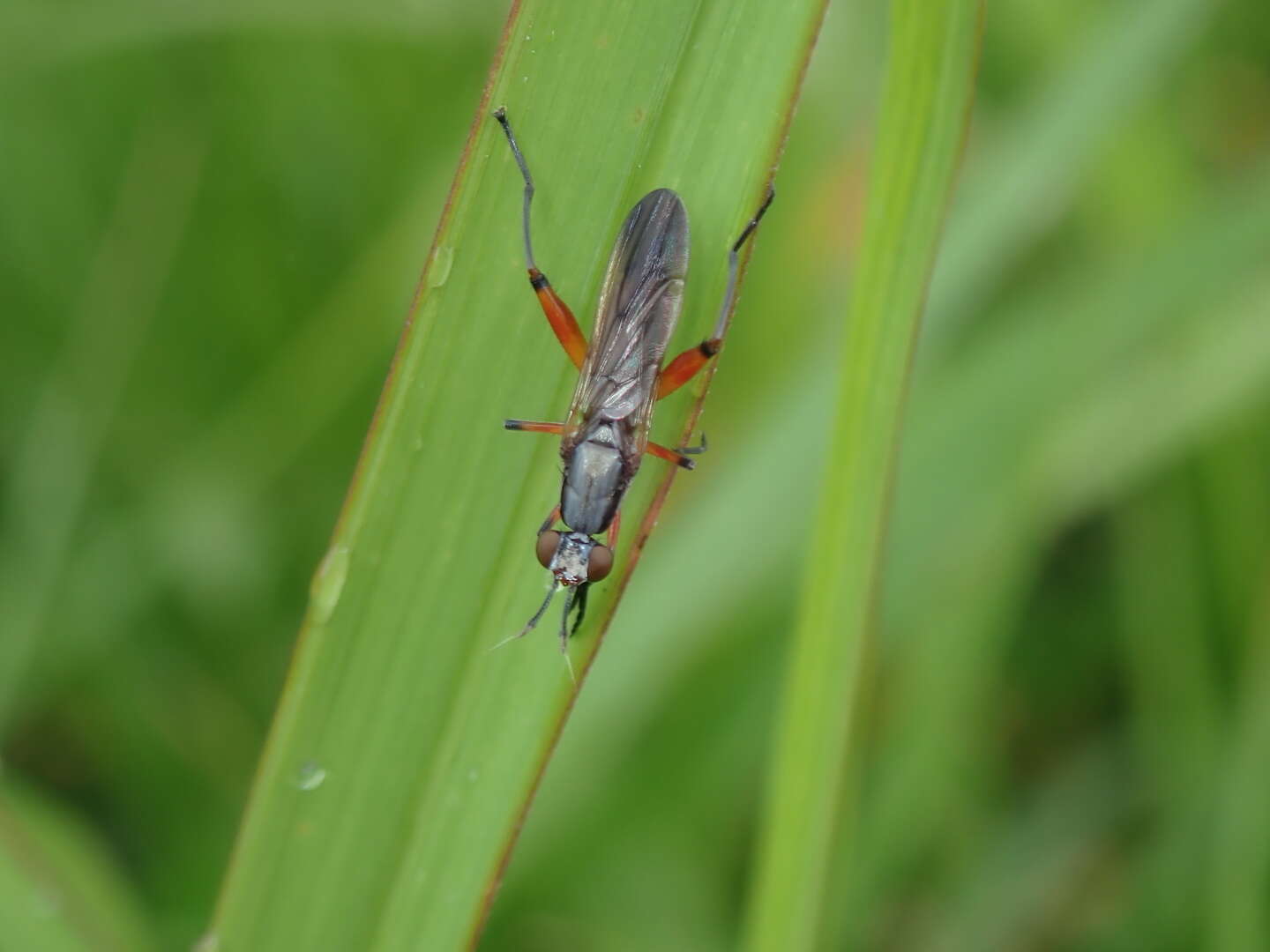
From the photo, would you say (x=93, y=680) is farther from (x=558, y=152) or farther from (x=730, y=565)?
(x=558, y=152)

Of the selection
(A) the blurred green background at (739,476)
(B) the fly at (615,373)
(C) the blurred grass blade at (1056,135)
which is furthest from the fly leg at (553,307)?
(C) the blurred grass blade at (1056,135)

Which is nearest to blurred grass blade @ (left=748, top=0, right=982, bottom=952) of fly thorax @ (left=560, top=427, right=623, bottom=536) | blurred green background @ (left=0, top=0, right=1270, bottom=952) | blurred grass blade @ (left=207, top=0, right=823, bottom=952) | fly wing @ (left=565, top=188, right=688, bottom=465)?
blurred grass blade @ (left=207, top=0, right=823, bottom=952)

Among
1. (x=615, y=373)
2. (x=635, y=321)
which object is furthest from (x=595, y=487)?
(x=635, y=321)

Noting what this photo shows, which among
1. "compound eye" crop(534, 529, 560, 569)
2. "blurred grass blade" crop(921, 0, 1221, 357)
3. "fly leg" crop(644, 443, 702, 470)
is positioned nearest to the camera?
"fly leg" crop(644, 443, 702, 470)

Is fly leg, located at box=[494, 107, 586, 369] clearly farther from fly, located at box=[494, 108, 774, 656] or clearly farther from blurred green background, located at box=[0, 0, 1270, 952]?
blurred green background, located at box=[0, 0, 1270, 952]

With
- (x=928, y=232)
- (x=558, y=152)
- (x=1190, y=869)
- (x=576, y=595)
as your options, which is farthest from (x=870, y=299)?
(x=1190, y=869)
